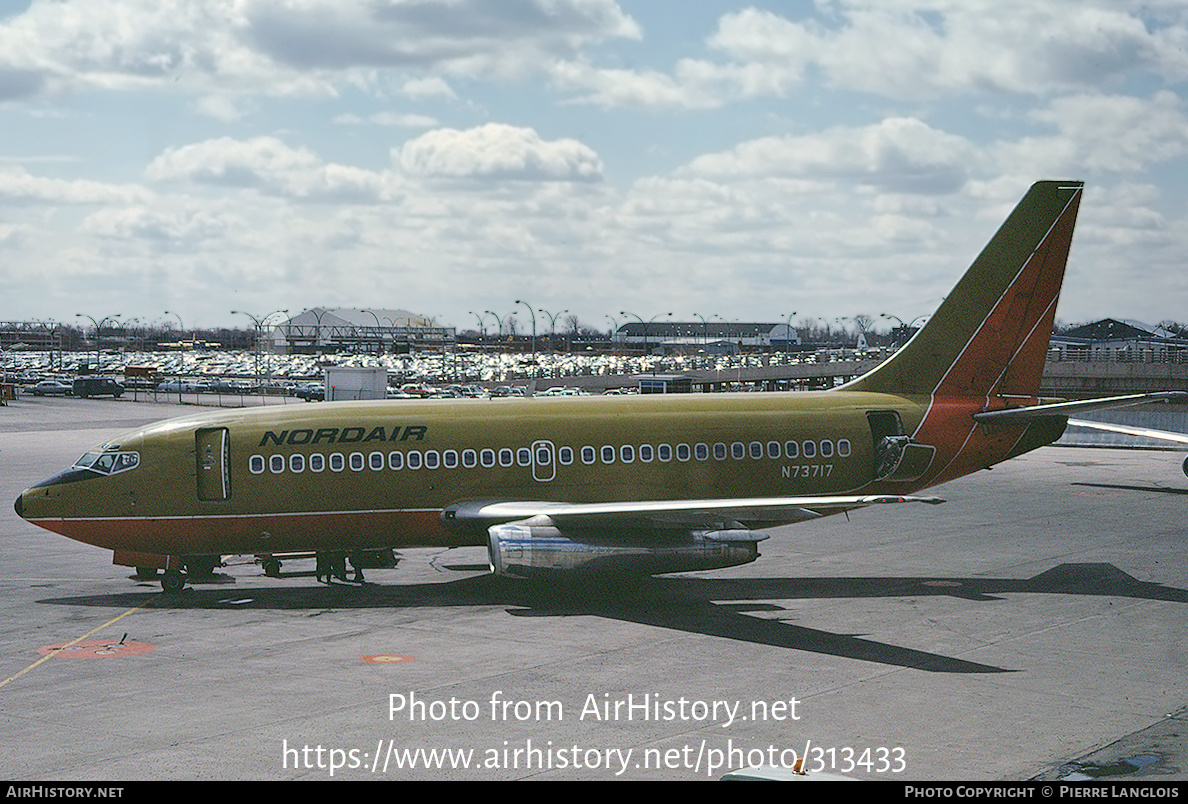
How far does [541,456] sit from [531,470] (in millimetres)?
433

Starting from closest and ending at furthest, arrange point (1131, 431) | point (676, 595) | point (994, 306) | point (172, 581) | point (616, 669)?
point (616, 669)
point (676, 595)
point (172, 581)
point (994, 306)
point (1131, 431)

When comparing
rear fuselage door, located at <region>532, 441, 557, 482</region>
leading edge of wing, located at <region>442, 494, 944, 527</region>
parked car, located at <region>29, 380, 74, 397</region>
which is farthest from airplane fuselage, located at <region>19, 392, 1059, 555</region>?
parked car, located at <region>29, 380, 74, 397</region>

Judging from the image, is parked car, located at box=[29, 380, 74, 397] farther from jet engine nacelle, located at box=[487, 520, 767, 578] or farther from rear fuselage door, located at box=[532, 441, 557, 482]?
jet engine nacelle, located at box=[487, 520, 767, 578]

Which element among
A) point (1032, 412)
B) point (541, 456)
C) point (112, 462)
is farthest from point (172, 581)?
point (1032, 412)

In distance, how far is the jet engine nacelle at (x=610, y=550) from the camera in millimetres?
26453

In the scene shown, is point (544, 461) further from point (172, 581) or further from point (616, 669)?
point (172, 581)

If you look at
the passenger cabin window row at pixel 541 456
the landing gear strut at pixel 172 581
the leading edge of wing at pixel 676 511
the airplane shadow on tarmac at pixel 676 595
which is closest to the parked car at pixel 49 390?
the landing gear strut at pixel 172 581

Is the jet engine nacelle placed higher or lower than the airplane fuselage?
lower

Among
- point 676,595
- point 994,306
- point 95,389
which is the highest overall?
point 994,306

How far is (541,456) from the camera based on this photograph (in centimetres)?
2980

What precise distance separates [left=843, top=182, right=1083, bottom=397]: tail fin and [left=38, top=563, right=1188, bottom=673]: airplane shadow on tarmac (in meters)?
5.60

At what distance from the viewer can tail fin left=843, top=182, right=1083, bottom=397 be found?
32.7 m

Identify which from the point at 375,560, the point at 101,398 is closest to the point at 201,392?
the point at 101,398

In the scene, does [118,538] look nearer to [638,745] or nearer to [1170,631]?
[638,745]
